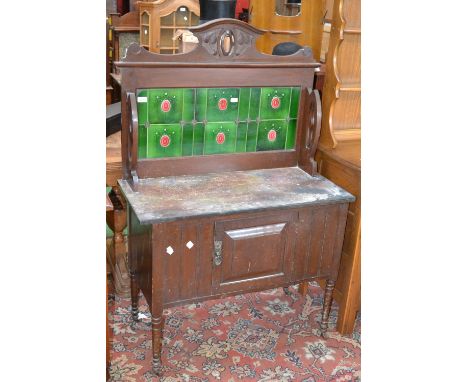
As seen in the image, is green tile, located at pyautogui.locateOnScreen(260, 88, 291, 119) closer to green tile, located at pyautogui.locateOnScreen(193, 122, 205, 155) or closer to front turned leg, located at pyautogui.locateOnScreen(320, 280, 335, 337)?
green tile, located at pyautogui.locateOnScreen(193, 122, 205, 155)

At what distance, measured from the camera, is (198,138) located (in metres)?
2.33

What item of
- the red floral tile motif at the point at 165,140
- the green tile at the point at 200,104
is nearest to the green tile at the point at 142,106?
the red floral tile motif at the point at 165,140

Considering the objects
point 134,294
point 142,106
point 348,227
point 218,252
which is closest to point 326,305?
point 348,227

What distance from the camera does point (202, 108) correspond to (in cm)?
229

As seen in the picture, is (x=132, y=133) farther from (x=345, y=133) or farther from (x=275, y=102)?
(x=345, y=133)

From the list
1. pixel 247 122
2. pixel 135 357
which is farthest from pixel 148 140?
pixel 135 357

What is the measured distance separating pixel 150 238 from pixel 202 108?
664mm

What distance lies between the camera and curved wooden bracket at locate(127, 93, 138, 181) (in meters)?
2.06

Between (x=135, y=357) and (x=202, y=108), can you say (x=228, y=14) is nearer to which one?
(x=202, y=108)

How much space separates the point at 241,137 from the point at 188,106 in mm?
311

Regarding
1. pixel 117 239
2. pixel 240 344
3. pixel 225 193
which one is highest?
pixel 225 193

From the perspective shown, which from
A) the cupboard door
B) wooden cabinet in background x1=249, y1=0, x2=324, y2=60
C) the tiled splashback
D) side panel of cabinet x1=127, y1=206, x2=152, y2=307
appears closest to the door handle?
the cupboard door

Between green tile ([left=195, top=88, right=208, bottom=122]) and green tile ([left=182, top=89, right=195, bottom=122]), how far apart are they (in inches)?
0.7

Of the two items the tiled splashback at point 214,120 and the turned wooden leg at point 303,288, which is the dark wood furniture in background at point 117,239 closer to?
the tiled splashback at point 214,120
